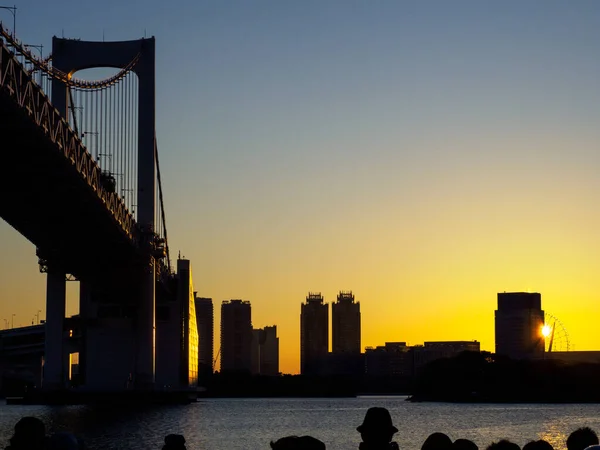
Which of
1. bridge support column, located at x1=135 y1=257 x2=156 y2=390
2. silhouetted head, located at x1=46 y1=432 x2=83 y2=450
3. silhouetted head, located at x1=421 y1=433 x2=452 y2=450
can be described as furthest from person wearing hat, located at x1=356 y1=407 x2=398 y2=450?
bridge support column, located at x1=135 y1=257 x2=156 y2=390

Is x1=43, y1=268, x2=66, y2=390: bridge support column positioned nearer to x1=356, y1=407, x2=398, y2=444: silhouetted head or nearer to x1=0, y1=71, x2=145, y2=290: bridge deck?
x1=0, y1=71, x2=145, y2=290: bridge deck

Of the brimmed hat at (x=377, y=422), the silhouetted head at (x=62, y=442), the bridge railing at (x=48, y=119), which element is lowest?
the silhouetted head at (x=62, y=442)

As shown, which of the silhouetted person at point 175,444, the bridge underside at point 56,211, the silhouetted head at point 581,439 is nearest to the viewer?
the silhouetted person at point 175,444

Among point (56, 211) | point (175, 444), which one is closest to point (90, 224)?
point (56, 211)

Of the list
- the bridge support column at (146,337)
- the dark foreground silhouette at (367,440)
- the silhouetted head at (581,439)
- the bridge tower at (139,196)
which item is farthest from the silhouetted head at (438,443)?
the bridge support column at (146,337)

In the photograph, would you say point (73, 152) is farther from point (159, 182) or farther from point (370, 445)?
point (370, 445)

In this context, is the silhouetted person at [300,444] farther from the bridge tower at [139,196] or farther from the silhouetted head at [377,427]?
the bridge tower at [139,196]

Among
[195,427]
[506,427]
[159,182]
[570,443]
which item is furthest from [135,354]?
[570,443]
